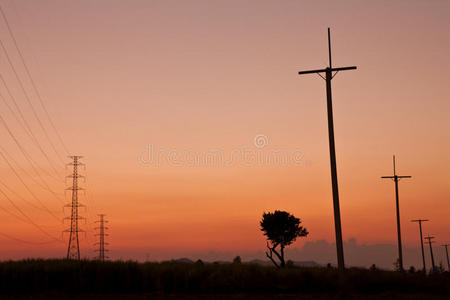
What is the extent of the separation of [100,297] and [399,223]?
46.9 metres

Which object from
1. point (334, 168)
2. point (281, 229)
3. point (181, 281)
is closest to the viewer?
point (334, 168)

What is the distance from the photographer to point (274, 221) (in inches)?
3477

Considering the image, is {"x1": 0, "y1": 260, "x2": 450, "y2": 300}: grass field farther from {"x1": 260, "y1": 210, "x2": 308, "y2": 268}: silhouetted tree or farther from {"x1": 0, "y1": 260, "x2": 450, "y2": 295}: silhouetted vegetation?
{"x1": 260, "y1": 210, "x2": 308, "y2": 268}: silhouetted tree

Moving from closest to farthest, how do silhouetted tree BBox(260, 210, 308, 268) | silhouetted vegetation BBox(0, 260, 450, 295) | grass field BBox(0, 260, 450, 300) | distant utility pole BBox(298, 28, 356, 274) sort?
distant utility pole BBox(298, 28, 356, 274)
grass field BBox(0, 260, 450, 300)
silhouetted vegetation BBox(0, 260, 450, 295)
silhouetted tree BBox(260, 210, 308, 268)

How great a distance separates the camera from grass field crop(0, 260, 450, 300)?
36750mm

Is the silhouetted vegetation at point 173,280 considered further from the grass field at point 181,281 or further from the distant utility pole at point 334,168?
the distant utility pole at point 334,168

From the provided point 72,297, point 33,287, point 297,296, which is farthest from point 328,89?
point 33,287

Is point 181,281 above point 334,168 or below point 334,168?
below

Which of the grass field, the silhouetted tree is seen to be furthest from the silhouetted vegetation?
the silhouetted tree

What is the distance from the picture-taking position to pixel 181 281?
3875cm

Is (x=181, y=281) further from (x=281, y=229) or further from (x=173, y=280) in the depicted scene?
(x=281, y=229)

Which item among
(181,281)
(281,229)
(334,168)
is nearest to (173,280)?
(181,281)

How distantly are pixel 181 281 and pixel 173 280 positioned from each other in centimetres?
55

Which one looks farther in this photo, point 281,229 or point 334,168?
point 281,229
